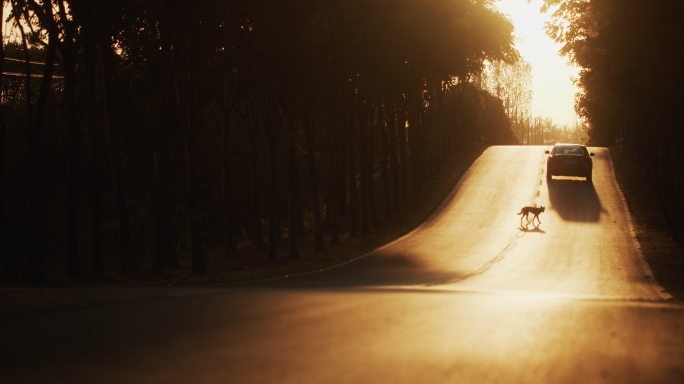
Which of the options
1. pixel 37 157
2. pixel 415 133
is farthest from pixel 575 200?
pixel 37 157

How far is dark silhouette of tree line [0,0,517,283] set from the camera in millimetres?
16188

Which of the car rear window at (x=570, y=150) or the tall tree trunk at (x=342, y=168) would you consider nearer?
the tall tree trunk at (x=342, y=168)

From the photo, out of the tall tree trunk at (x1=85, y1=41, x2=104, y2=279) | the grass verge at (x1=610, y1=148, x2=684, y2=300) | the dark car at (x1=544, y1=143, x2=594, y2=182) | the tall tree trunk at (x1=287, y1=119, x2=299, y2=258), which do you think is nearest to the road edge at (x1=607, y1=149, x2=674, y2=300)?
the grass verge at (x1=610, y1=148, x2=684, y2=300)

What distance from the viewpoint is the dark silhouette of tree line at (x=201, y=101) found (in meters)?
16.2

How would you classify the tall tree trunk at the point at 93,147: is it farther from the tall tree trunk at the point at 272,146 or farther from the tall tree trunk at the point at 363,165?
the tall tree trunk at the point at 363,165

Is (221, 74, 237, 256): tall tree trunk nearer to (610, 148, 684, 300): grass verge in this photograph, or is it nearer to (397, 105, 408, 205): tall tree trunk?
(397, 105, 408, 205): tall tree trunk

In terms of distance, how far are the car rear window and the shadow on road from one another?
1658 mm

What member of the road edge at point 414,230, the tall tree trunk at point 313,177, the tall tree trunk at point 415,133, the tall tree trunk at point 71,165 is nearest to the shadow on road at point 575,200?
the road edge at point 414,230

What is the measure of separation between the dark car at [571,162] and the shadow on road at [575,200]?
0.62m

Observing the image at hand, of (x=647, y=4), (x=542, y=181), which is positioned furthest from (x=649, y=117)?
(x=542, y=181)

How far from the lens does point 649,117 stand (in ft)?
72.6

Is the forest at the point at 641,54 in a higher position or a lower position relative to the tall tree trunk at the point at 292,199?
higher

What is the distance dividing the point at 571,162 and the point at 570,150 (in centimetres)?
95

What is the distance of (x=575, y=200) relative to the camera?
Result: 29.7 m
